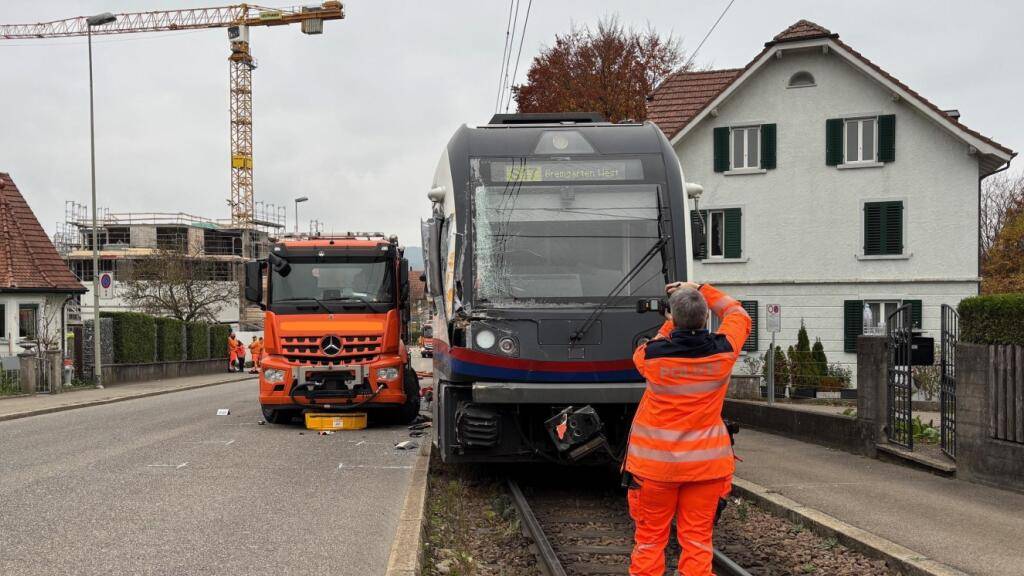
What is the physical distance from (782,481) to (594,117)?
420cm

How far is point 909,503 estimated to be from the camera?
8.48 m

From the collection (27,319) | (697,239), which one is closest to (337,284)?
(697,239)

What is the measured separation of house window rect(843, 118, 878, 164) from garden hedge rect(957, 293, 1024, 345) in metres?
18.6

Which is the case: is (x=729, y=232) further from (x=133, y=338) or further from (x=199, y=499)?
(x=199, y=499)

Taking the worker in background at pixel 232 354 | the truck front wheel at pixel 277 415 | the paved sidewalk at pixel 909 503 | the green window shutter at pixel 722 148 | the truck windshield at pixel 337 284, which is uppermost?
the green window shutter at pixel 722 148

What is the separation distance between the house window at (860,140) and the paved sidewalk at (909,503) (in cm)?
1728

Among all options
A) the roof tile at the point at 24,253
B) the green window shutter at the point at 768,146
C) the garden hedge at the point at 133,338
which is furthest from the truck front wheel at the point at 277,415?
the roof tile at the point at 24,253

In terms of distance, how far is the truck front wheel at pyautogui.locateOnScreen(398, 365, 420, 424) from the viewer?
15305 mm

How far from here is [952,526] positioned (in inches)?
296

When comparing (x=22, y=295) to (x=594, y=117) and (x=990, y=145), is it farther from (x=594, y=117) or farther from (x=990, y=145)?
(x=990, y=145)

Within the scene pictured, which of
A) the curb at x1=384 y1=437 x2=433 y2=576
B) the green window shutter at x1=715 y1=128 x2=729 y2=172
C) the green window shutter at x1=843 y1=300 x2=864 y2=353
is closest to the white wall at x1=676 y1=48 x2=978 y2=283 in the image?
the green window shutter at x1=715 y1=128 x2=729 y2=172

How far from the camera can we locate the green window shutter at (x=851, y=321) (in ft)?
88.5

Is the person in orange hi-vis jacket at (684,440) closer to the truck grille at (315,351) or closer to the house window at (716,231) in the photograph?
the truck grille at (315,351)

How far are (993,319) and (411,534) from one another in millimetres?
6059
